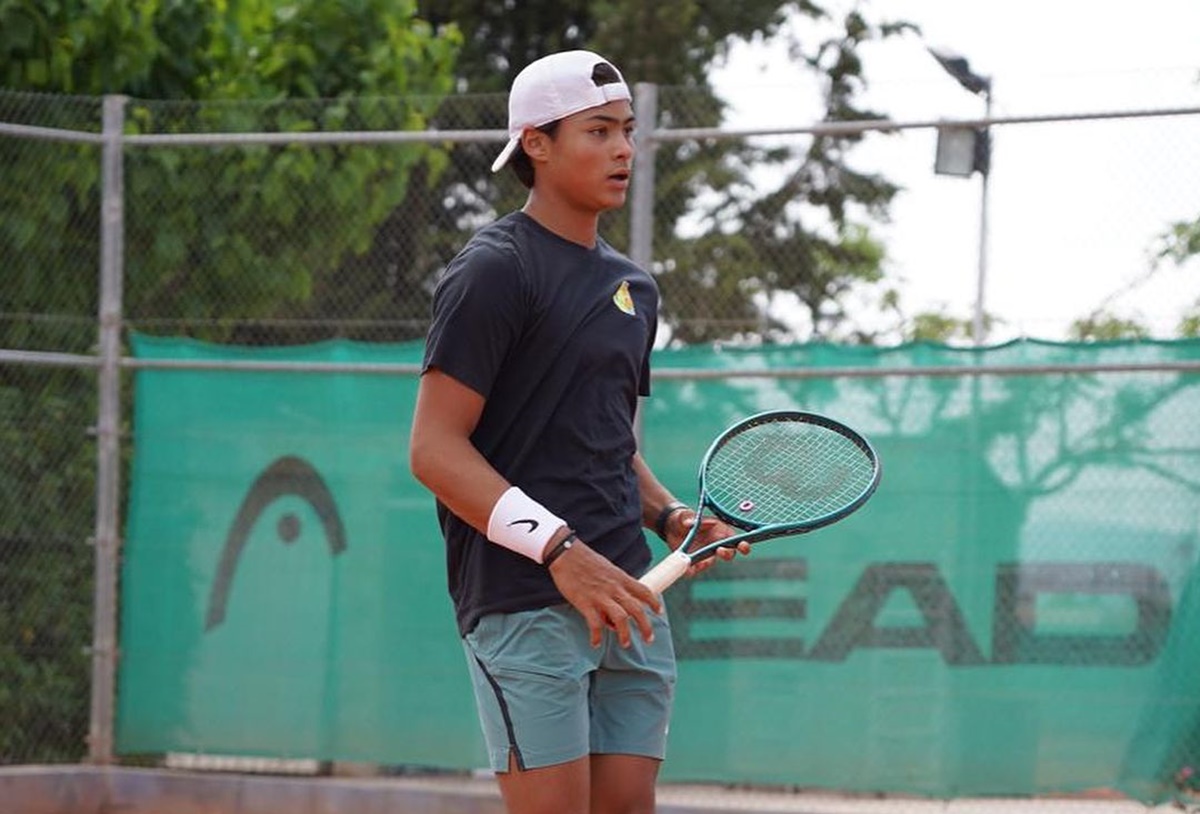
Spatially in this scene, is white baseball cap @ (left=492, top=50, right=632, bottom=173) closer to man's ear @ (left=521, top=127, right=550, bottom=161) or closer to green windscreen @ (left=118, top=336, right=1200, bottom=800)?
man's ear @ (left=521, top=127, right=550, bottom=161)

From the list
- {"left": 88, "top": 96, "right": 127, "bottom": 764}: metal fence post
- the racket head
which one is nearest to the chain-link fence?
{"left": 88, "top": 96, "right": 127, "bottom": 764}: metal fence post

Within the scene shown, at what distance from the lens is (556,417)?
3.91 meters

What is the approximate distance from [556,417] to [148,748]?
4772 millimetres

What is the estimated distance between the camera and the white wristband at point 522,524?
12.1 feet

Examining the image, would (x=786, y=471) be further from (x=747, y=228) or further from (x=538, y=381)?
(x=747, y=228)

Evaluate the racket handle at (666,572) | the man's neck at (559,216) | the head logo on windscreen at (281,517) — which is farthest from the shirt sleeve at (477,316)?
the head logo on windscreen at (281,517)

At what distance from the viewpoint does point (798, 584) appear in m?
7.49

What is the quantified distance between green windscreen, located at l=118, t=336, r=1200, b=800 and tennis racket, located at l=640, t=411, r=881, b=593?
2970 mm

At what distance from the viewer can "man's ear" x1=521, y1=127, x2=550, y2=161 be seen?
157 inches

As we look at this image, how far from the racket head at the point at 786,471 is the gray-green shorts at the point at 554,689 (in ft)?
1.16

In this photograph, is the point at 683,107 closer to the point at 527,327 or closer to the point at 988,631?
the point at 988,631

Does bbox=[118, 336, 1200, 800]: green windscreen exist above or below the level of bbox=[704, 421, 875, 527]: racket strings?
below

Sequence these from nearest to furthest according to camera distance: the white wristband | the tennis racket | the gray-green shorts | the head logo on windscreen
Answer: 1. the white wristband
2. the gray-green shorts
3. the tennis racket
4. the head logo on windscreen

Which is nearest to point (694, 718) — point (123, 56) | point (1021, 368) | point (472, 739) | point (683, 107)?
point (472, 739)
